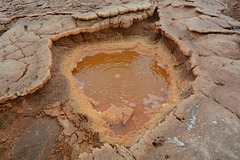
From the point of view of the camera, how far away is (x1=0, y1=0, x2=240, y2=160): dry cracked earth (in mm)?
1836

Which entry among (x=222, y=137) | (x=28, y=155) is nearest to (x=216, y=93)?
(x=222, y=137)

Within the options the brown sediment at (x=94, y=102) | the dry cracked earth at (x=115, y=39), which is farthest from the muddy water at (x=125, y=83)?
the dry cracked earth at (x=115, y=39)

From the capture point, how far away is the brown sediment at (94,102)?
2.45 m

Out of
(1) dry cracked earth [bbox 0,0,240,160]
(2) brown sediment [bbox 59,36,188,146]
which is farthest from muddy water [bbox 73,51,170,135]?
(1) dry cracked earth [bbox 0,0,240,160]

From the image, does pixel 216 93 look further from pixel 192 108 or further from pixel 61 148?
pixel 61 148

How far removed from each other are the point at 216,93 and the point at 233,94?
0.21 meters

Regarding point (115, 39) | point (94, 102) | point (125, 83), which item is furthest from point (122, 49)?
point (94, 102)

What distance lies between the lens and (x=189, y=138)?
5.87ft

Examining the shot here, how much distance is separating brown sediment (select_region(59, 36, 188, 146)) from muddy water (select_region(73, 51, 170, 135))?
103 mm

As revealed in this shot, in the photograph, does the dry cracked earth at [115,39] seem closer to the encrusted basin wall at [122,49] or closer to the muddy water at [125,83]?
the encrusted basin wall at [122,49]

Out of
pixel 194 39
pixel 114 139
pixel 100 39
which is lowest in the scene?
pixel 114 139

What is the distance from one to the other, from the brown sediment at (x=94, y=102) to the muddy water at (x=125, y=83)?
0.34 feet

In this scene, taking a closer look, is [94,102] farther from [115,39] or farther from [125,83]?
[115,39]

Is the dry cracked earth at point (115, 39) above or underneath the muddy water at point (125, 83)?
above
